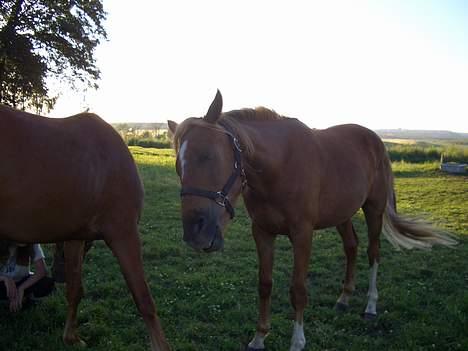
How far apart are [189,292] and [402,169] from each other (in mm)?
18654

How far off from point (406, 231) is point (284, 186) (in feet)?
9.65

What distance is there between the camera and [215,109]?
9.50 feet

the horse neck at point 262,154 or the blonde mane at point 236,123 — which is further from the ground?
the blonde mane at point 236,123

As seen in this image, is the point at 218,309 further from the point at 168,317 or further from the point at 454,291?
the point at 454,291

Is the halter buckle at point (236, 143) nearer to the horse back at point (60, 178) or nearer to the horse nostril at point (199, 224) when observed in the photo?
the horse nostril at point (199, 224)

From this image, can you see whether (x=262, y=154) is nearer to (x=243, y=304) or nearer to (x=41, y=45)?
(x=243, y=304)

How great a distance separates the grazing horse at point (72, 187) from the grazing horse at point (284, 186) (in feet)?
1.93

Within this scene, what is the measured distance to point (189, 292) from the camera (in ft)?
16.8

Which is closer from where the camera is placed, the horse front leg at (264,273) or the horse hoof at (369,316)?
the horse front leg at (264,273)

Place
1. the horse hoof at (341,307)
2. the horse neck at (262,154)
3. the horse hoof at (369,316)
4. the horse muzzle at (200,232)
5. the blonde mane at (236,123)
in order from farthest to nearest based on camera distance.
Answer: the horse hoof at (341,307) → the horse hoof at (369,316) → the horse neck at (262,154) → the blonde mane at (236,123) → the horse muzzle at (200,232)

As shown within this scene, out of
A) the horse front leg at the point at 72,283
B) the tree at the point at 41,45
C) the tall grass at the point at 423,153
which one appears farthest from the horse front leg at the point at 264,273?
the tall grass at the point at 423,153

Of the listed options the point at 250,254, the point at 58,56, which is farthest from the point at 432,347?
the point at 58,56

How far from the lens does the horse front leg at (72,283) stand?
12.3 feet

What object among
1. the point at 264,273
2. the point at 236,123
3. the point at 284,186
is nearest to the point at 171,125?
the point at 236,123
